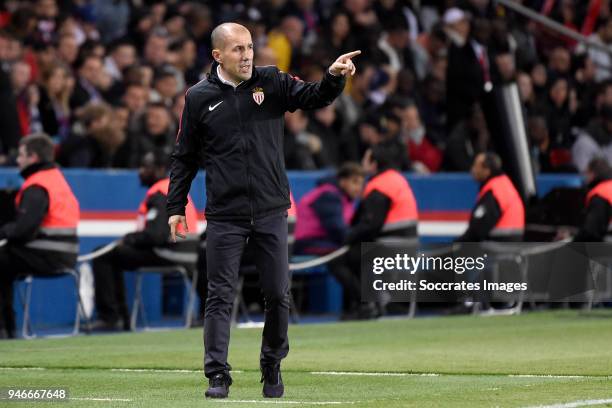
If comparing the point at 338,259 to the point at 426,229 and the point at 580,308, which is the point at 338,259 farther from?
the point at 580,308

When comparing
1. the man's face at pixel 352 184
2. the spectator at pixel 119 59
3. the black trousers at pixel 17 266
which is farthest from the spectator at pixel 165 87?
the black trousers at pixel 17 266

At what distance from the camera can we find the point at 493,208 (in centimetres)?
1970

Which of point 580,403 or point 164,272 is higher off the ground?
point 580,403

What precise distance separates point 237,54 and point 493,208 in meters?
10.3

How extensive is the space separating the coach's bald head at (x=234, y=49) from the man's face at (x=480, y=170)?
10.2 m

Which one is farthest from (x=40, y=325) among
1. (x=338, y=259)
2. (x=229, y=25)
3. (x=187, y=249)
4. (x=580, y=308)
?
(x=229, y=25)

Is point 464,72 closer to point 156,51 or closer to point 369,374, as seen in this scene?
point 156,51

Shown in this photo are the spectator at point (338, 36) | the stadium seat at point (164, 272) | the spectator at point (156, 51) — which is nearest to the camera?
the stadium seat at point (164, 272)

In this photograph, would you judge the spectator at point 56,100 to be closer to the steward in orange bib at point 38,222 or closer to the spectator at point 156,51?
the spectator at point 156,51

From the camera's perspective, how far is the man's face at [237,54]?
9.72 metres

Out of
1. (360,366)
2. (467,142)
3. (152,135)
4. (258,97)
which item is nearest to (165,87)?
(152,135)

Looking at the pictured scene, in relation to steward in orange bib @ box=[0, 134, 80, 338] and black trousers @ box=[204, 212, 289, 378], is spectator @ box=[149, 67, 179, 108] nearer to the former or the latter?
steward in orange bib @ box=[0, 134, 80, 338]

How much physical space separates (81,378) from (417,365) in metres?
2.59

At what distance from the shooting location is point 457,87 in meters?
23.1
